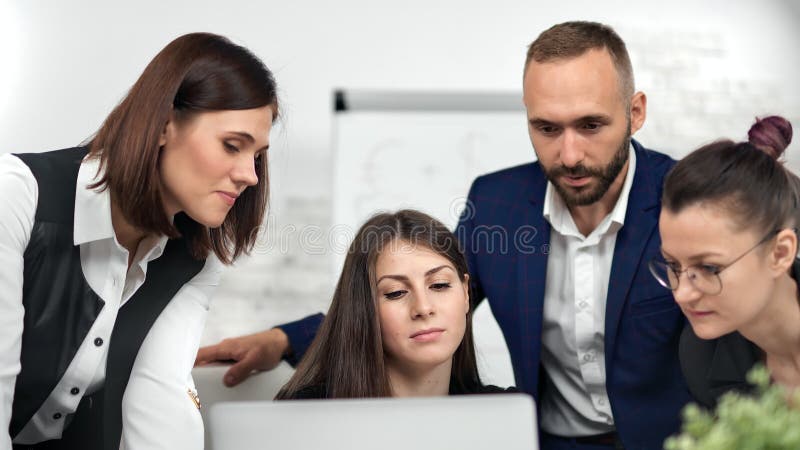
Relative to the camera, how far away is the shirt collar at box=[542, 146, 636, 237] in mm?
2039

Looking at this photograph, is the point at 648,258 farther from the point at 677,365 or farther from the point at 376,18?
the point at 376,18

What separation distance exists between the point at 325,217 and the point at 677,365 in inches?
90.4

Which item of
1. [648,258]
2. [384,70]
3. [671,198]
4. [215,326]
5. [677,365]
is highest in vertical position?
[384,70]

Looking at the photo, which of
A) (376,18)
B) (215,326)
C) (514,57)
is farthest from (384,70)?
(215,326)

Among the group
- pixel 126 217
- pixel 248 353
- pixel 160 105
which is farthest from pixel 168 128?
pixel 248 353

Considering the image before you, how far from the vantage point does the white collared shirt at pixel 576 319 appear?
2043 millimetres

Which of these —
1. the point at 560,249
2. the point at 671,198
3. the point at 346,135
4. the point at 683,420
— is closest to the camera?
the point at 671,198

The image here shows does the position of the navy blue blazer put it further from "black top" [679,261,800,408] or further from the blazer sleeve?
"black top" [679,261,800,408]

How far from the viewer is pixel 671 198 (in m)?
1.62

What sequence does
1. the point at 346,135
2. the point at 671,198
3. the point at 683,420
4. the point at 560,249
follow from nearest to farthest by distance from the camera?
the point at 671,198 < the point at 683,420 < the point at 560,249 < the point at 346,135

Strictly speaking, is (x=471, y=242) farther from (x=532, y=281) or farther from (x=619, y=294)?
(x=619, y=294)

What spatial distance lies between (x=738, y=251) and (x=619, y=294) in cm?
48

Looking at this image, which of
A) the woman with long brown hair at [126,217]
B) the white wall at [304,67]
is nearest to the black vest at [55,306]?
the woman with long brown hair at [126,217]

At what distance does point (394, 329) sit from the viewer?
195 cm
